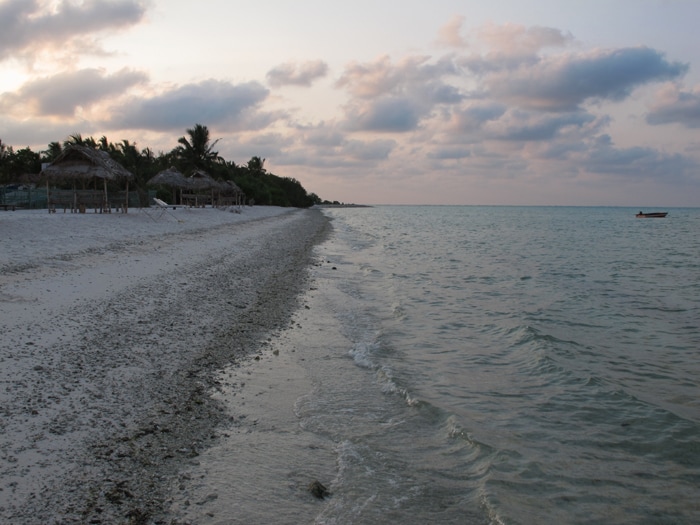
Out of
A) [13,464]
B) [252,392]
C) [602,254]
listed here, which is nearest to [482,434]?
[252,392]

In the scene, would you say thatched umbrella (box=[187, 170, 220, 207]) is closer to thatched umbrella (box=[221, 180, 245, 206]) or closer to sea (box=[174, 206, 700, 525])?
thatched umbrella (box=[221, 180, 245, 206])

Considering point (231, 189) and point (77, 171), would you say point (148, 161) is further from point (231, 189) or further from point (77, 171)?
point (77, 171)

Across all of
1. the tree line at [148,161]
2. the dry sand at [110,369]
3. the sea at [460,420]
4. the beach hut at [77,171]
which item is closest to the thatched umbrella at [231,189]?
the tree line at [148,161]

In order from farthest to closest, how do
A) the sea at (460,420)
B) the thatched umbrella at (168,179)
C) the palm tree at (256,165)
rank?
1. the palm tree at (256,165)
2. the thatched umbrella at (168,179)
3. the sea at (460,420)

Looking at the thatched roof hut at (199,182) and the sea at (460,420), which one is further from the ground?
the thatched roof hut at (199,182)

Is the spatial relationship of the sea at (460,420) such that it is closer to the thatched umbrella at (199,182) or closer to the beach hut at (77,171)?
the beach hut at (77,171)

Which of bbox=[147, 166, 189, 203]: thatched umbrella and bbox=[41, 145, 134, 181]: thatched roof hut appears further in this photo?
bbox=[147, 166, 189, 203]: thatched umbrella

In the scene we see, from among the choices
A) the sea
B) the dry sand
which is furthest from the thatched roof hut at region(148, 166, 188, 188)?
the sea

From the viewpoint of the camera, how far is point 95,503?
285 cm

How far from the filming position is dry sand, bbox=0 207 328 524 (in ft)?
9.79

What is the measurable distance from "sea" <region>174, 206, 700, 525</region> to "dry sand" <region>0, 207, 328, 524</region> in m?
0.32

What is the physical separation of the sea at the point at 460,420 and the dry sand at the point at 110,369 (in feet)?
1.05

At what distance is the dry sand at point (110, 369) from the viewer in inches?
117

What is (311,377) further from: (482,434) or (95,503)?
(95,503)
